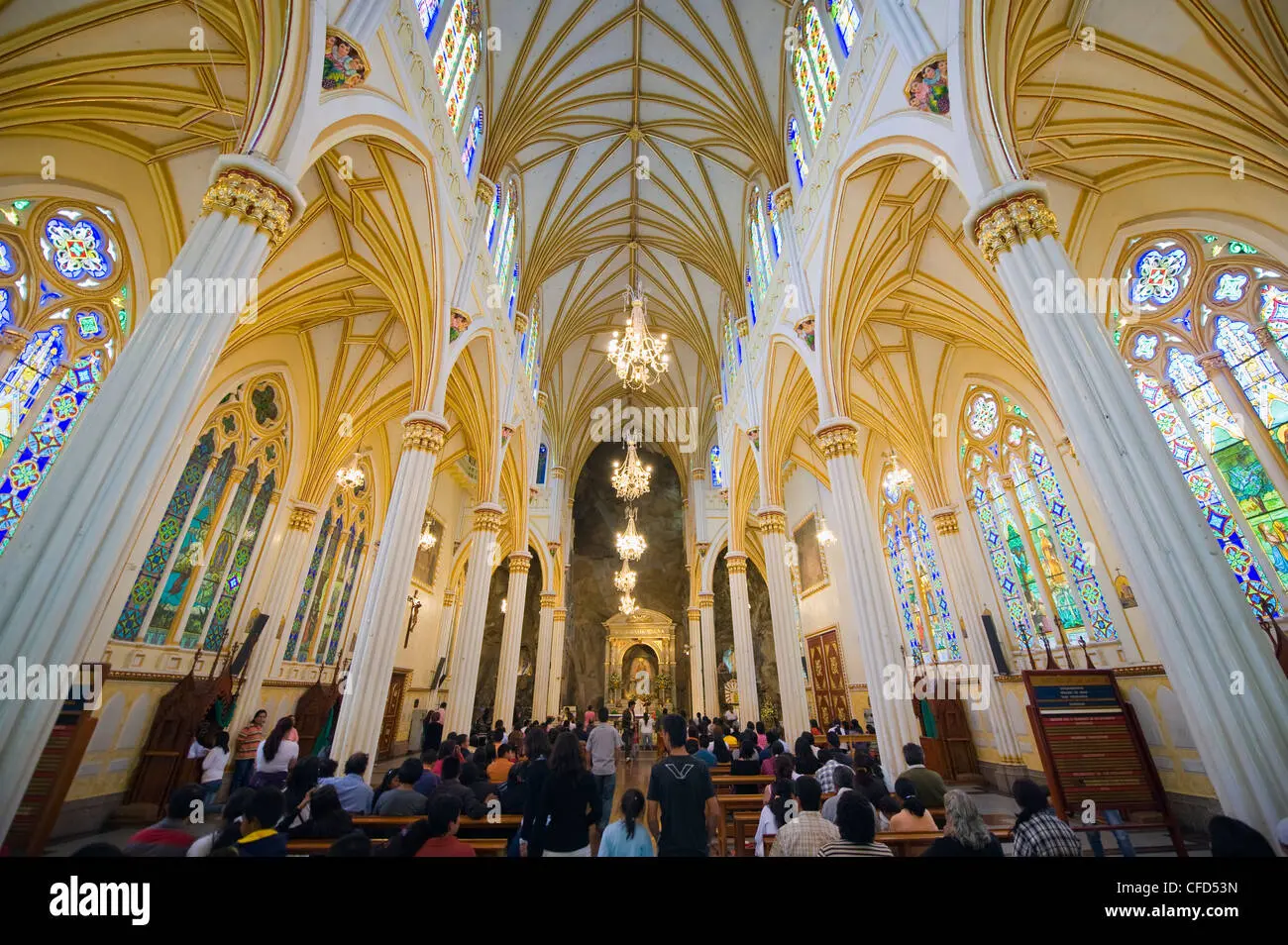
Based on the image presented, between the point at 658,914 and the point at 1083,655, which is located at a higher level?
the point at 1083,655

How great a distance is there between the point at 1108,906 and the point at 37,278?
11.5m

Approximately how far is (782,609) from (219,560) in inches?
463

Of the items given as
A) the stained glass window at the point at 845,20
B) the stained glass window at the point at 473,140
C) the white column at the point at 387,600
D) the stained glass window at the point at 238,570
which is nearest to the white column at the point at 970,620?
the stained glass window at the point at 845,20

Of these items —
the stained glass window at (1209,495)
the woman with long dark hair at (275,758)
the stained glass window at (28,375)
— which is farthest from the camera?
the stained glass window at (1209,495)

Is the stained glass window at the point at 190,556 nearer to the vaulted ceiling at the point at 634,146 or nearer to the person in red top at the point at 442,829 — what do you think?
the vaulted ceiling at the point at 634,146

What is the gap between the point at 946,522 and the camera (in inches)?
470

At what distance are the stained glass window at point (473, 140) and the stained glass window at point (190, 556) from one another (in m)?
7.40

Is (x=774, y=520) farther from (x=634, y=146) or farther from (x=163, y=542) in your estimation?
(x=163, y=542)

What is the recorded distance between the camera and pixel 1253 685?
2.99 metres

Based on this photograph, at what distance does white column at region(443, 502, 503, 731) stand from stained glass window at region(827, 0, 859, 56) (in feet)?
35.1

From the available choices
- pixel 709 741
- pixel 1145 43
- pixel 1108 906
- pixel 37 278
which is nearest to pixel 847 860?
pixel 1108 906

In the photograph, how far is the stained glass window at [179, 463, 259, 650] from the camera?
929 centimetres

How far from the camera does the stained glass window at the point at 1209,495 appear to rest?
21.7 feet

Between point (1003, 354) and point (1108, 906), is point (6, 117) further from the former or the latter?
point (1003, 354)
